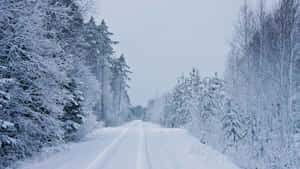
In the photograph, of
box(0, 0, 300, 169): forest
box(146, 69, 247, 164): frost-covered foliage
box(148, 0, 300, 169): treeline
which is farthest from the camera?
box(146, 69, 247, 164): frost-covered foliage

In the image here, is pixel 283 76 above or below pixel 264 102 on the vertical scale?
above

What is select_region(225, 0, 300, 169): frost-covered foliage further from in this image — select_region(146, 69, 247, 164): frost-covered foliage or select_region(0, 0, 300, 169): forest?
select_region(146, 69, 247, 164): frost-covered foliage

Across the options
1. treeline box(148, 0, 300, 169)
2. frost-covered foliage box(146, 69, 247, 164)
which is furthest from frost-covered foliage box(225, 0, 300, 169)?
frost-covered foliage box(146, 69, 247, 164)

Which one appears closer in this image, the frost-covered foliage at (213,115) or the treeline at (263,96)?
the treeline at (263,96)

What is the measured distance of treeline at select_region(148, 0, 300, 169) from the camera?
11.8m

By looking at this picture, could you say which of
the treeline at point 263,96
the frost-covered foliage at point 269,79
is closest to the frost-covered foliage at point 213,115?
the treeline at point 263,96

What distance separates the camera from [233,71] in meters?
21.4

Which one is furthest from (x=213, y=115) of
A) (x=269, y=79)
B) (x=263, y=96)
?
(x=269, y=79)

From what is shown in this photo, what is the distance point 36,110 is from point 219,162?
7318 millimetres

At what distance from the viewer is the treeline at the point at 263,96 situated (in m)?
11.8

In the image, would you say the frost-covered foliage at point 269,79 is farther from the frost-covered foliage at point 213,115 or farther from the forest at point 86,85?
the frost-covered foliage at point 213,115

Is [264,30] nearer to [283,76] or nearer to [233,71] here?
[283,76]

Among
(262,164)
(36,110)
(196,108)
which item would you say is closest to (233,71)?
(196,108)

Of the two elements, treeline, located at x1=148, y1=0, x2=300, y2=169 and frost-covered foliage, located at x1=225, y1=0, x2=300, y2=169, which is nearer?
frost-covered foliage, located at x1=225, y1=0, x2=300, y2=169
